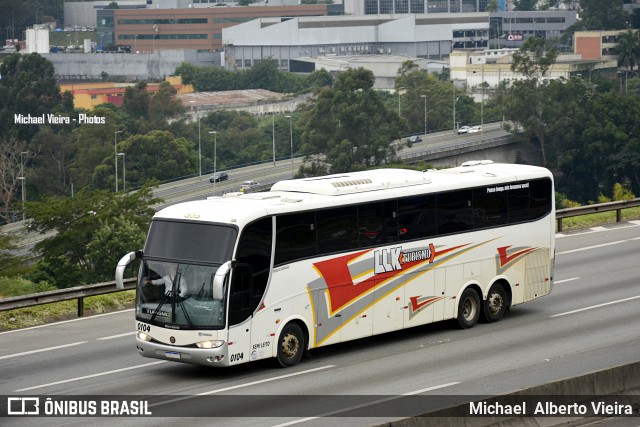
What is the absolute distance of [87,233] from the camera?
4962 cm

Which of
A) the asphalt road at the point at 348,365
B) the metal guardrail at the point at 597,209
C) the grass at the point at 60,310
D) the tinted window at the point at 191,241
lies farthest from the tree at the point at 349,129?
the tinted window at the point at 191,241

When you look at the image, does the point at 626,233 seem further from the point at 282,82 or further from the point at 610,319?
the point at 282,82

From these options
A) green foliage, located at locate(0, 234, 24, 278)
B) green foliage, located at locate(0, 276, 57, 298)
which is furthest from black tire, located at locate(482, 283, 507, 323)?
green foliage, located at locate(0, 234, 24, 278)

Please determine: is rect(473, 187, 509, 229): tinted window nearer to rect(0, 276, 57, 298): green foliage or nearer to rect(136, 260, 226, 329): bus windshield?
rect(136, 260, 226, 329): bus windshield

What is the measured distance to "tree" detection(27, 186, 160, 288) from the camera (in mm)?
47312

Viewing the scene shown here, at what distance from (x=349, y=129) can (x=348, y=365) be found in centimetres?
9288

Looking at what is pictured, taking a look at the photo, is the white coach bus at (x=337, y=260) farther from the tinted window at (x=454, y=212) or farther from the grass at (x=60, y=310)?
the grass at (x=60, y=310)

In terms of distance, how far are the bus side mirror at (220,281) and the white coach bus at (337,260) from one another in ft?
0.07

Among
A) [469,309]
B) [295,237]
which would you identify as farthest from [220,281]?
[469,309]

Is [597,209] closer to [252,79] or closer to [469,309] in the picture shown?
[469,309]

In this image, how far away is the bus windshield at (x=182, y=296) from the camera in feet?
62.0

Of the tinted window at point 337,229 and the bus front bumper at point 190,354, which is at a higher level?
the tinted window at point 337,229

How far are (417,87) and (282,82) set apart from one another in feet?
141

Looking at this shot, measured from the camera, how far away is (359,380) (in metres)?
19.1
